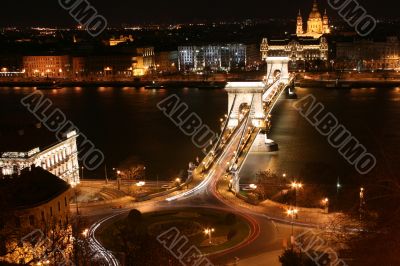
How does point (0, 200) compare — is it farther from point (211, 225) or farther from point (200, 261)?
point (211, 225)

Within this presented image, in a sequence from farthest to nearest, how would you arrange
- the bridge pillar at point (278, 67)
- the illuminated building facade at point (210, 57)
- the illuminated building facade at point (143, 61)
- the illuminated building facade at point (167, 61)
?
the illuminated building facade at point (210, 57)
the illuminated building facade at point (167, 61)
the illuminated building facade at point (143, 61)
the bridge pillar at point (278, 67)

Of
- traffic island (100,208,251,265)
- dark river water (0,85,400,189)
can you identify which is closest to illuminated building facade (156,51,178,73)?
dark river water (0,85,400,189)

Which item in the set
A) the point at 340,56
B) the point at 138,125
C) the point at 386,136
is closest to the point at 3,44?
the point at 340,56

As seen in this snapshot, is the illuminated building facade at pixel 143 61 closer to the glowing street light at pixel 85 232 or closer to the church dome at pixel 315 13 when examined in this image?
the church dome at pixel 315 13

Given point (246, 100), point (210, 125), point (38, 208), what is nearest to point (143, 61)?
point (210, 125)

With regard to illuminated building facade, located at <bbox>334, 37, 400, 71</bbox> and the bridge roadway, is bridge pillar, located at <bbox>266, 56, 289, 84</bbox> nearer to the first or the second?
illuminated building facade, located at <bbox>334, 37, 400, 71</bbox>

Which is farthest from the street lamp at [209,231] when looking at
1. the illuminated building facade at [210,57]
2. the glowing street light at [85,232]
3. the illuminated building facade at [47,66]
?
the illuminated building facade at [210,57]

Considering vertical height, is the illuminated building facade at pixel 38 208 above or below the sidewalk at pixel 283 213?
above
